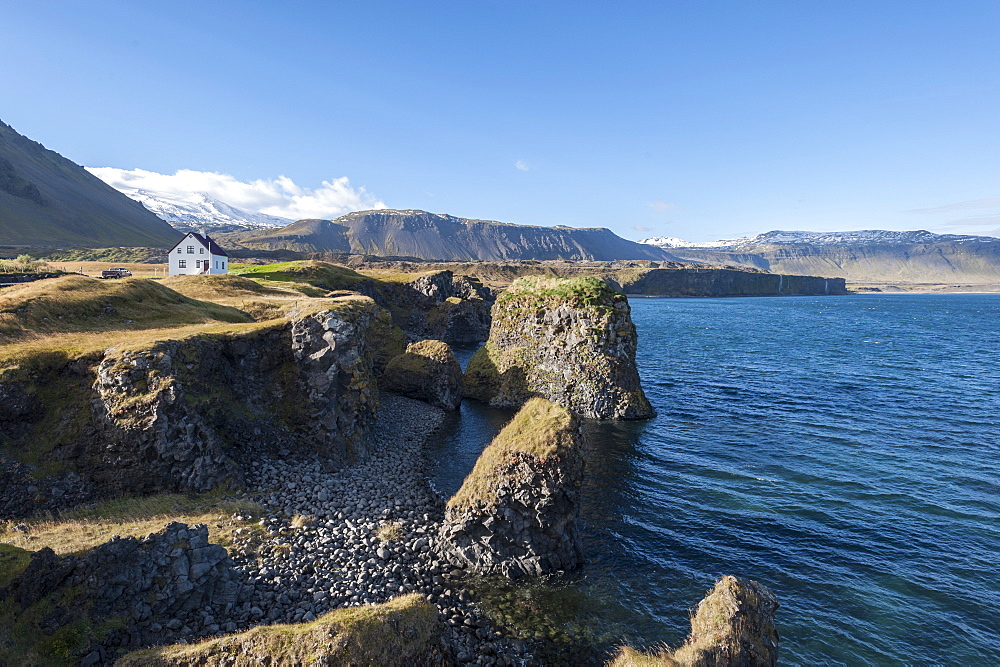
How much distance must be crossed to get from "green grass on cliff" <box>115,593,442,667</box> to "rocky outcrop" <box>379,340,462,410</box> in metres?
32.6

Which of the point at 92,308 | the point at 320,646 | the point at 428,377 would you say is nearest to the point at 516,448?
the point at 320,646

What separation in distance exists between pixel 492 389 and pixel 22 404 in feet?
117

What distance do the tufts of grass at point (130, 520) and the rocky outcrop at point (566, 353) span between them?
2830 cm

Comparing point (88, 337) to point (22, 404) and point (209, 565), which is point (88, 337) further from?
point (209, 565)

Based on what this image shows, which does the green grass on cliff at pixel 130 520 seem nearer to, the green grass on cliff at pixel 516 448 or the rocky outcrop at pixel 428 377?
the green grass on cliff at pixel 516 448

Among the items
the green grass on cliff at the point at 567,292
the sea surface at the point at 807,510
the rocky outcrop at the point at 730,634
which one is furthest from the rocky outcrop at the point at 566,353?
the rocky outcrop at the point at 730,634

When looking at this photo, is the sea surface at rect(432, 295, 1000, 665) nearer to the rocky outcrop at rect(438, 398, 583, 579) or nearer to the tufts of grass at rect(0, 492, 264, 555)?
the rocky outcrop at rect(438, 398, 583, 579)

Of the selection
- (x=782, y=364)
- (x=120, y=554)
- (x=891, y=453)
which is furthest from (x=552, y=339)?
(x=782, y=364)

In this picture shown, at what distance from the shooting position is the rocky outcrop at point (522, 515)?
21328 millimetres

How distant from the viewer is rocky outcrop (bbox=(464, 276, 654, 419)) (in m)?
44.0

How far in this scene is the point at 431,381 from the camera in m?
47.5

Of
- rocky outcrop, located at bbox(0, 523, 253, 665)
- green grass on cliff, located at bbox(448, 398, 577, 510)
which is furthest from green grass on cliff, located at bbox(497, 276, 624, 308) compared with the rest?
rocky outcrop, located at bbox(0, 523, 253, 665)

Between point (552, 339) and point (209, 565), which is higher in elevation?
point (552, 339)

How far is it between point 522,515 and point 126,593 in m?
15.1
